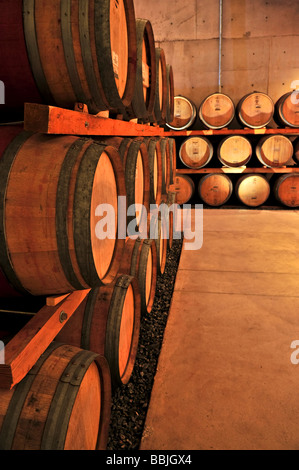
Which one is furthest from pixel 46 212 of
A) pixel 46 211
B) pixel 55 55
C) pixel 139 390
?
pixel 139 390

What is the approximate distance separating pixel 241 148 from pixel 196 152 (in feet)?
3.03

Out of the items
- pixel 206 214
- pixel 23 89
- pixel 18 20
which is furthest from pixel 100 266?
pixel 206 214

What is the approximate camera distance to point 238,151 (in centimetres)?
725

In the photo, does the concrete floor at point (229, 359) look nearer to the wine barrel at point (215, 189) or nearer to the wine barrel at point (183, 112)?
the wine barrel at point (215, 189)

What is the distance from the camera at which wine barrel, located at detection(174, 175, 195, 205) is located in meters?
7.60

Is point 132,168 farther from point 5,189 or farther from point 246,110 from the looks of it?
point 246,110

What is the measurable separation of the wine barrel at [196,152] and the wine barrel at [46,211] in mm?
6213

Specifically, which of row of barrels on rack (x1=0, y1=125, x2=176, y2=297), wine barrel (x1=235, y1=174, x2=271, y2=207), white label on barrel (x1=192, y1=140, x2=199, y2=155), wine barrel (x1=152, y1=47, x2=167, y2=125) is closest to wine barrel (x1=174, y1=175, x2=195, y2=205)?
white label on barrel (x1=192, y1=140, x2=199, y2=155)

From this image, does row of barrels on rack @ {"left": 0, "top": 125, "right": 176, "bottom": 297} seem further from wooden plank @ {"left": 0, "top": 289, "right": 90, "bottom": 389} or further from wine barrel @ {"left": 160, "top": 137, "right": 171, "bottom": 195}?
wine barrel @ {"left": 160, "top": 137, "right": 171, "bottom": 195}

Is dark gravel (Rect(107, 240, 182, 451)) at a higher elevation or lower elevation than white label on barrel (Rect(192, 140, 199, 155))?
lower

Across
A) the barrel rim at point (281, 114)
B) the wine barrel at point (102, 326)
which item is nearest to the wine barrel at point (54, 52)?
the wine barrel at point (102, 326)

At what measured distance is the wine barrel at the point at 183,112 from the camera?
725 centimetres

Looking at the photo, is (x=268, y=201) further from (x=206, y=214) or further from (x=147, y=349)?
(x=147, y=349)

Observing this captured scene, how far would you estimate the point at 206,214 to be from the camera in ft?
23.9
